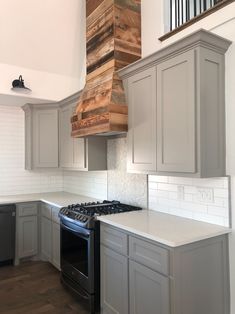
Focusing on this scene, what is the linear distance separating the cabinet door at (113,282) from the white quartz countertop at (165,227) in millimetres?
290

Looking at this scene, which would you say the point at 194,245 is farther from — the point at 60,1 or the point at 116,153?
the point at 60,1

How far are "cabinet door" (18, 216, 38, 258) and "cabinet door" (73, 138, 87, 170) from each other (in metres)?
1.07

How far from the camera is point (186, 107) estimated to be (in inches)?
84.0

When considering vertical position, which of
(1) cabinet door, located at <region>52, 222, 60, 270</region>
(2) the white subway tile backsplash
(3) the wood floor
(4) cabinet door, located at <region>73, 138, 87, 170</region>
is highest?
(4) cabinet door, located at <region>73, 138, 87, 170</region>

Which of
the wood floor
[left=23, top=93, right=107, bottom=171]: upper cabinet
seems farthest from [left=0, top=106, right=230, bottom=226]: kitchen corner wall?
the wood floor

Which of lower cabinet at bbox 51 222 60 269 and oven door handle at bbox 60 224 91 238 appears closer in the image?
oven door handle at bbox 60 224 91 238

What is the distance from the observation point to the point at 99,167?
11.8 ft

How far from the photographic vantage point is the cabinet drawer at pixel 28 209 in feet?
12.8

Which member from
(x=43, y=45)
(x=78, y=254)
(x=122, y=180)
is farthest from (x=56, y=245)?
(x=43, y=45)

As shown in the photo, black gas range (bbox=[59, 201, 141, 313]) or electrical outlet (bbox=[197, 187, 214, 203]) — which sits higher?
electrical outlet (bbox=[197, 187, 214, 203])

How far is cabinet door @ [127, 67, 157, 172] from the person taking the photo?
2459 mm

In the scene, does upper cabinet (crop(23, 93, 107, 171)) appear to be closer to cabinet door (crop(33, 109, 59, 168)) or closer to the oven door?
cabinet door (crop(33, 109, 59, 168))

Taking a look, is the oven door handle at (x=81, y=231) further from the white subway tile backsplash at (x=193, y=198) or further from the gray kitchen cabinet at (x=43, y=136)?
the gray kitchen cabinet at (x=43, y=136)

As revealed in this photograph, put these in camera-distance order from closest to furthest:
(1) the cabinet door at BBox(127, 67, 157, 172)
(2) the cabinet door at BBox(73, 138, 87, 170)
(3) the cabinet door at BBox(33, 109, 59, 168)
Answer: (1) the cabinet door at BBox(127, 67, 157, 172), (2) the cabinet door at BBox(73, 138, 87, 170), (3) the cabinet door at BBox(33, 109, 59, 168)
